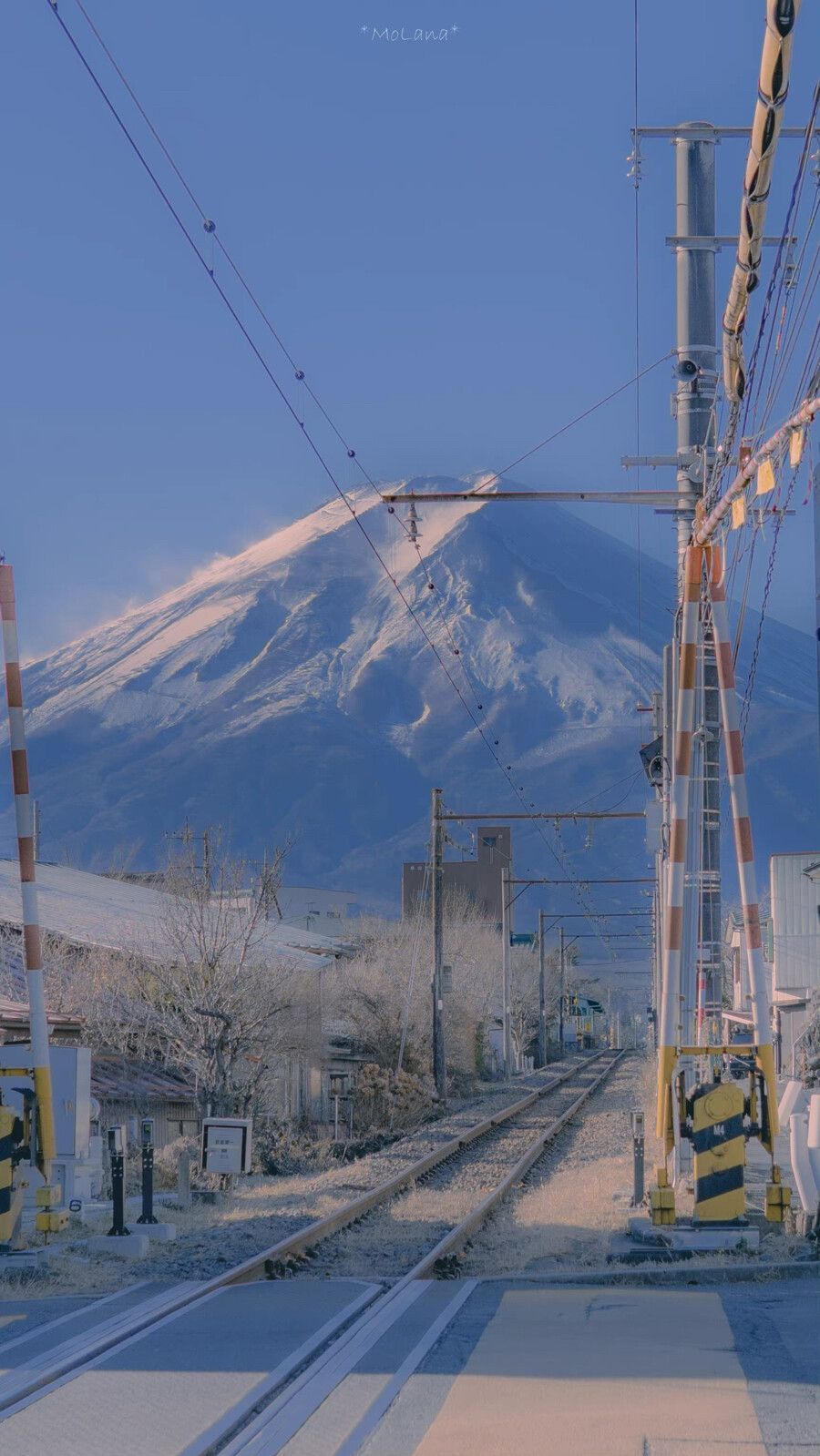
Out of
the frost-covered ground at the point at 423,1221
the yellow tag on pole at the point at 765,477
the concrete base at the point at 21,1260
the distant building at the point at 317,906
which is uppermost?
the yellow tag on pole at the point at 765,477

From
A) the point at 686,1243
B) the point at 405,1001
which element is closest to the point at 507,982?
the point at 405,1001

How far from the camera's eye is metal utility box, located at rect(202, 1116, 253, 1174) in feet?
64.9

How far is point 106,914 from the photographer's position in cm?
4003

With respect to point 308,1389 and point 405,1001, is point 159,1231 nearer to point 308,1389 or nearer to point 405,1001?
point 308,1389

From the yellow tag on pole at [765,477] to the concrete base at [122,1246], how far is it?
8821 millimetres

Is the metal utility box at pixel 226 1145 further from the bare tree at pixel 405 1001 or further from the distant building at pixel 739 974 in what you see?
the distant building at pixel 739 974

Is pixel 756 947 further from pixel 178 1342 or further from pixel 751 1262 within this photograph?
pixel 178 1342

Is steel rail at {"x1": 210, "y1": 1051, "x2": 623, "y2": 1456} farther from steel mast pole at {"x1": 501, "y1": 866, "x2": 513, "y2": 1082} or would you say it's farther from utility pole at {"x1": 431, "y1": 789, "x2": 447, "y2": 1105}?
steel mast pole at {"x1": 501, "y1": 866, "x2": 513, "y2": 1082}

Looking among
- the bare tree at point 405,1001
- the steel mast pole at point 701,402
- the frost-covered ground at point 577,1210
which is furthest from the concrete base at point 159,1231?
the bare tree at point 405,1001

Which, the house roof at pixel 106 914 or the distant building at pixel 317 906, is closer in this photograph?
the house roof at pixel 106 914

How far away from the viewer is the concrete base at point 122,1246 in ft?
47.2

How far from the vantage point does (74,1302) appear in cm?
1174

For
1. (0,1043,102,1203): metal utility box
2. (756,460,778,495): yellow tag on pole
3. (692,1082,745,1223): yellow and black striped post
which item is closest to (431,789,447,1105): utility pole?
(0,1043,102,1203): metal utility box

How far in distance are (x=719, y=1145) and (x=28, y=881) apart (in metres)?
6.80
